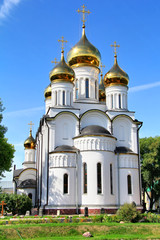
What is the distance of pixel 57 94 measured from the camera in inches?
1022

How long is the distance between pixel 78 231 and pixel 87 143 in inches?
398

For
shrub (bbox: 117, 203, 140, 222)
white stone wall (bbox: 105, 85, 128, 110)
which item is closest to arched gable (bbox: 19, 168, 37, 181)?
white stone wall (bbox: 105, 85, 128, 110)

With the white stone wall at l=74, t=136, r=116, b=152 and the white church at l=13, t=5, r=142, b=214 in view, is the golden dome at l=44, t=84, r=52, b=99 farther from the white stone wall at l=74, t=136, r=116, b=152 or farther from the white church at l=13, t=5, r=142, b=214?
the white stone wall at l=74, t=136, r=116, b=152

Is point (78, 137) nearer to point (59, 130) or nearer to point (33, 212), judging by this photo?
point (59, 130)

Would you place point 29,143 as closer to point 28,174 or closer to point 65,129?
point 28,174

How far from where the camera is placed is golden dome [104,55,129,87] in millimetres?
27172

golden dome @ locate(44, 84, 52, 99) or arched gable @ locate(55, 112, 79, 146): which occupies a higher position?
golden dome @ locate(44, 84, 52, 99)

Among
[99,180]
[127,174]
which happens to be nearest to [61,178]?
[99,180]

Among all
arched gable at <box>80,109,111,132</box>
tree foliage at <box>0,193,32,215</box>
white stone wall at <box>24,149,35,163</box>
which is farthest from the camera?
white stone wall at <box>24,149,35,163</box>

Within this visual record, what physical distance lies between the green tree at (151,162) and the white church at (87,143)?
5.11m

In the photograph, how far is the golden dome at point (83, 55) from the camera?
27.9 m

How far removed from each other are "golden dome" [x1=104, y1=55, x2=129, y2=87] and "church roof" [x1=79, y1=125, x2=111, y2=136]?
5.48 metres

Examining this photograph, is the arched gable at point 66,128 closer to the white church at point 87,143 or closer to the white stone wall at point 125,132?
the white church at point 87,143

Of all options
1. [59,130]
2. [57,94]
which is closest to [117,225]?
[59,130]
